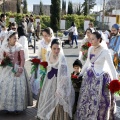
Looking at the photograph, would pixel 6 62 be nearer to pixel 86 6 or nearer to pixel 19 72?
pixel 19 72

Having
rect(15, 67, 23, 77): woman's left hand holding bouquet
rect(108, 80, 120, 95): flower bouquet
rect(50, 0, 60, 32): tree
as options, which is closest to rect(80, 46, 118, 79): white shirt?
rect(108, 80, 120, 95): flower bouquet

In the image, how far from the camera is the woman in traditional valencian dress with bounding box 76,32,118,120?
5168mm

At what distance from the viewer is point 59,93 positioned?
5195 mm

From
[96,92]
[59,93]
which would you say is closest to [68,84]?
[59,93]

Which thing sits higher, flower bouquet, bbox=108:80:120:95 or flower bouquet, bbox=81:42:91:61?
flower bouquet, bbox=81:42:91:61

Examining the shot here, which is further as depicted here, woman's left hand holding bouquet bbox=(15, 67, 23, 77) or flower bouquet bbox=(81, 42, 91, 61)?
flower bouquet bbox=(81, 42, 91, 61)

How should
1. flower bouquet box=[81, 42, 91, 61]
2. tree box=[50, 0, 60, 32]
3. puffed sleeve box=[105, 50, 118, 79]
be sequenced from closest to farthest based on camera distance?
puffed sleeve box=[105, 50, 118, 79] < flower bouquet box=[81, 42, 91, 61] < tree box=[50, 0, 60, 32]

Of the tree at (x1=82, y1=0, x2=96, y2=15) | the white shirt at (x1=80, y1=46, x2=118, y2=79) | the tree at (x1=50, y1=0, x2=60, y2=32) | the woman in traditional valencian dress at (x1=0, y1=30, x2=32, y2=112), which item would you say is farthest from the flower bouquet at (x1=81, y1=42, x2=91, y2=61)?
the tree at (x1=82, y1=0, x2=96, y2=15)

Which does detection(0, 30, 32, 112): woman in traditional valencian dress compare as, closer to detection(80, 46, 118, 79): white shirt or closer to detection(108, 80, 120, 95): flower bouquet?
detection(80, 46, 118, 79): white shirt

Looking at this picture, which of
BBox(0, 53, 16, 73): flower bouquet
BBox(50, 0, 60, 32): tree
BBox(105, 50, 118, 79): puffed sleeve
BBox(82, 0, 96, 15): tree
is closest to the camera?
BBox(105, 50, 118, 79): puffed sleeve

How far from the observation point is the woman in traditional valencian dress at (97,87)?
5.17 metres

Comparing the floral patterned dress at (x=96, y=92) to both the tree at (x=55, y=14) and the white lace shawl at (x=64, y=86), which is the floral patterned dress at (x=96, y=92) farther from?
the tree at (x=55, y=14)

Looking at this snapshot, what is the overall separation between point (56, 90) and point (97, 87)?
2.23 ft

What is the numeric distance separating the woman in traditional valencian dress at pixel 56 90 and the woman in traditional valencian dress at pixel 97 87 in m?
0.24
